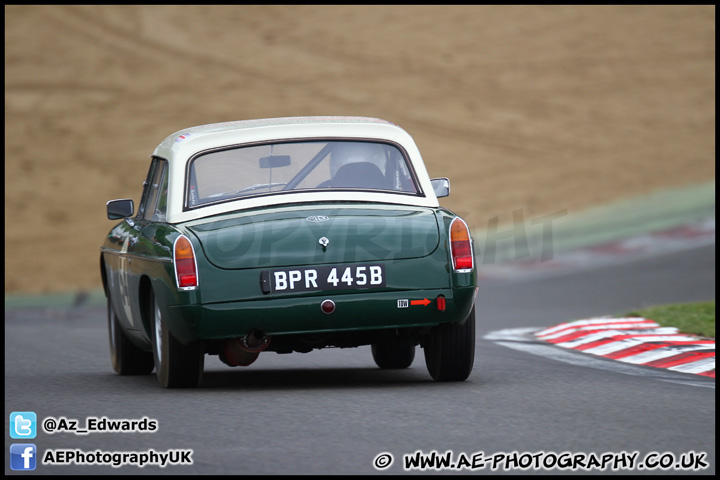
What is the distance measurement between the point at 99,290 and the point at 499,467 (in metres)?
14.0

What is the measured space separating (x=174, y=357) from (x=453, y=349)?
1717 mm

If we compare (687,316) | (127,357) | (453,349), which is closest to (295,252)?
(453,349)

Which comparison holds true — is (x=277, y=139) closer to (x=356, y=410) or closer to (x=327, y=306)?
(x=327, y=306)

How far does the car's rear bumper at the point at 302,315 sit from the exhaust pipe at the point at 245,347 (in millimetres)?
116

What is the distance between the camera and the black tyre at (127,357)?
379 inches

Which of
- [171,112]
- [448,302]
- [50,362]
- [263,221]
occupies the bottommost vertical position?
[50,362]

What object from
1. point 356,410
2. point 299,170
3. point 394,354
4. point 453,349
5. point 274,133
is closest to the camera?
point 356,410

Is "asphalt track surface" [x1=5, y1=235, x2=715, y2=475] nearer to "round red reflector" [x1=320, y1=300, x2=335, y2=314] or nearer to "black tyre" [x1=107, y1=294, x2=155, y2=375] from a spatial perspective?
"black tyre" [x1=107, y1=294, x2=155, y2=375]

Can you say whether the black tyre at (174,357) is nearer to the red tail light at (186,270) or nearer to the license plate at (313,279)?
the red tail light at (186,270)

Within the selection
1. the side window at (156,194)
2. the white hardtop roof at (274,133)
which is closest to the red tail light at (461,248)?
the white hardtop roof at (274,133)

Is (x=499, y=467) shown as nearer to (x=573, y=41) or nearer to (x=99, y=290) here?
(x=99, y=290)

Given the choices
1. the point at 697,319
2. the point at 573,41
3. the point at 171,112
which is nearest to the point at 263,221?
the point at 697,319

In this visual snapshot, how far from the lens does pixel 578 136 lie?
30016mm

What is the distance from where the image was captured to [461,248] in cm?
796
